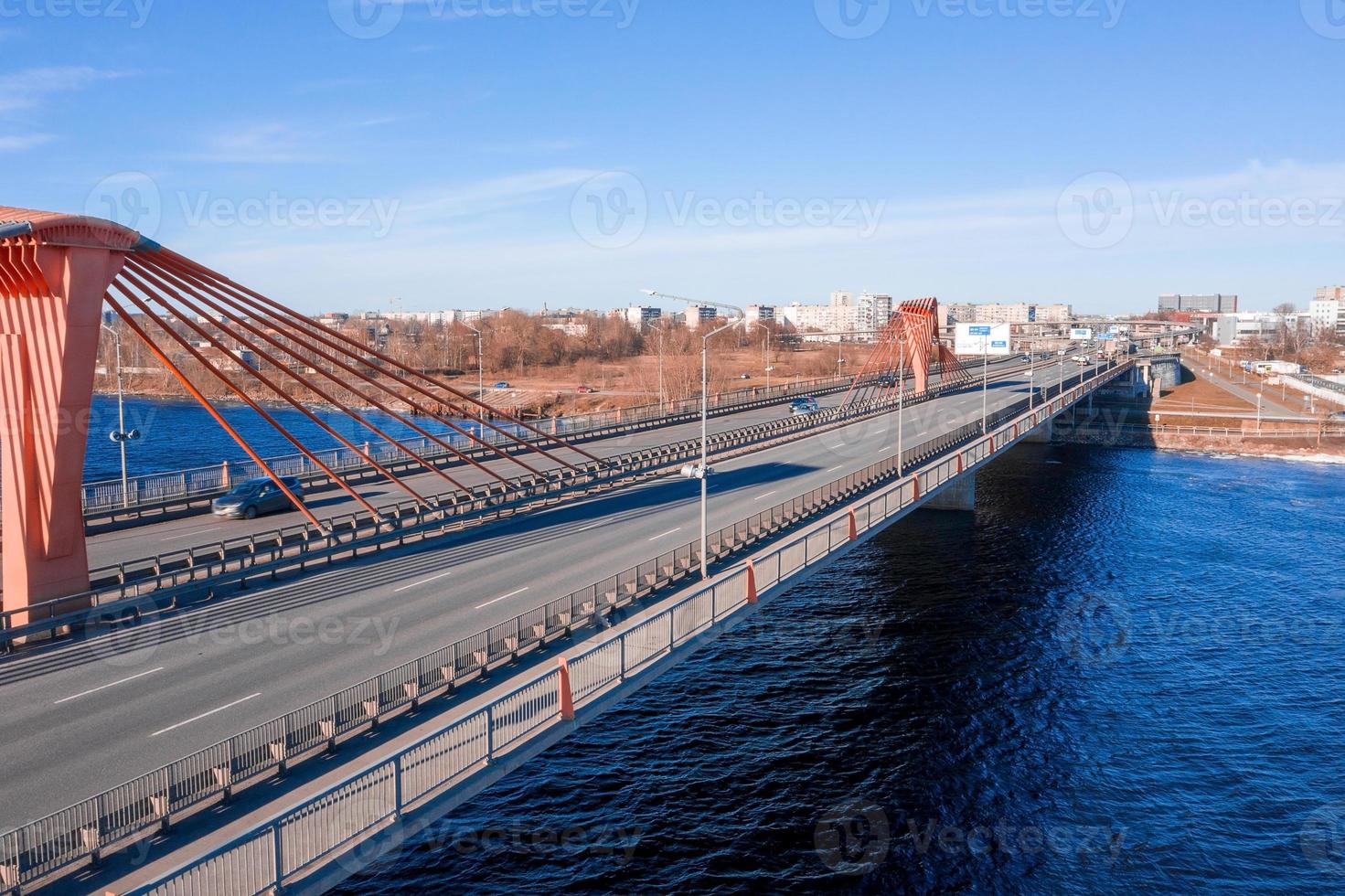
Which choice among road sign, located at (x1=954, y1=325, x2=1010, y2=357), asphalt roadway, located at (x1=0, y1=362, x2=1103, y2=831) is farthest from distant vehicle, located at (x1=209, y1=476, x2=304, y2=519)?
road sign, located at (x1=954, y1=325, x2=1010, y2=357)

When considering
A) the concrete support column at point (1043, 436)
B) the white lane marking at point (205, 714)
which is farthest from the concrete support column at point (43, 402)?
the concrete support column at point (1043, 436)

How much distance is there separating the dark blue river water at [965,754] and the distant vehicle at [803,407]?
78.8 feet

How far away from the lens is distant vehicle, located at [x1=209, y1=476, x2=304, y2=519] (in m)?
32.0

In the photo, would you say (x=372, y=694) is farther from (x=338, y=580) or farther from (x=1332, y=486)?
(x=1332, y=486)

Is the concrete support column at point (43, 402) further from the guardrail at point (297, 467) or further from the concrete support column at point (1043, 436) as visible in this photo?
the concrete support column at point (1043, 436)

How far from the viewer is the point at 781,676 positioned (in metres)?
31.0

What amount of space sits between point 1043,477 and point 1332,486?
1893cm

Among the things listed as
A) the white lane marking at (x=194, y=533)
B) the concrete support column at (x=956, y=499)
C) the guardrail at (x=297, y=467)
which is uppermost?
the guardrail at (x=297, y=467)

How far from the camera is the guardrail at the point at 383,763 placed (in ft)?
35.4

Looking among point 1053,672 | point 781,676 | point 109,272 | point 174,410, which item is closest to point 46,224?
point 109,272

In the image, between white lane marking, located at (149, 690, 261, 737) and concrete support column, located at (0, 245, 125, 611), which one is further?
concrete support column, located at (0, 245, 125, 611)

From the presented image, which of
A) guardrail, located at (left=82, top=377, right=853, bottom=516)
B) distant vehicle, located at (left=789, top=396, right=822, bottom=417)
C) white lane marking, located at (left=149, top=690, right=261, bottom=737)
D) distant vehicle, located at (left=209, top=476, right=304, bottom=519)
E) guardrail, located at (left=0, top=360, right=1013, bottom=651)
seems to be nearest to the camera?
white lane marking, located at (left=149, top=690, right=261, bottom=737)

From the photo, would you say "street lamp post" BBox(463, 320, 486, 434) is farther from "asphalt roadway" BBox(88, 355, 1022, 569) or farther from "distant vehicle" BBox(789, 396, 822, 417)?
"distant vehicle" BBox(789, 396, 822, 417)

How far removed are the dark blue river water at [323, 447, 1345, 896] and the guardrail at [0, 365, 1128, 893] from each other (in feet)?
18.0
